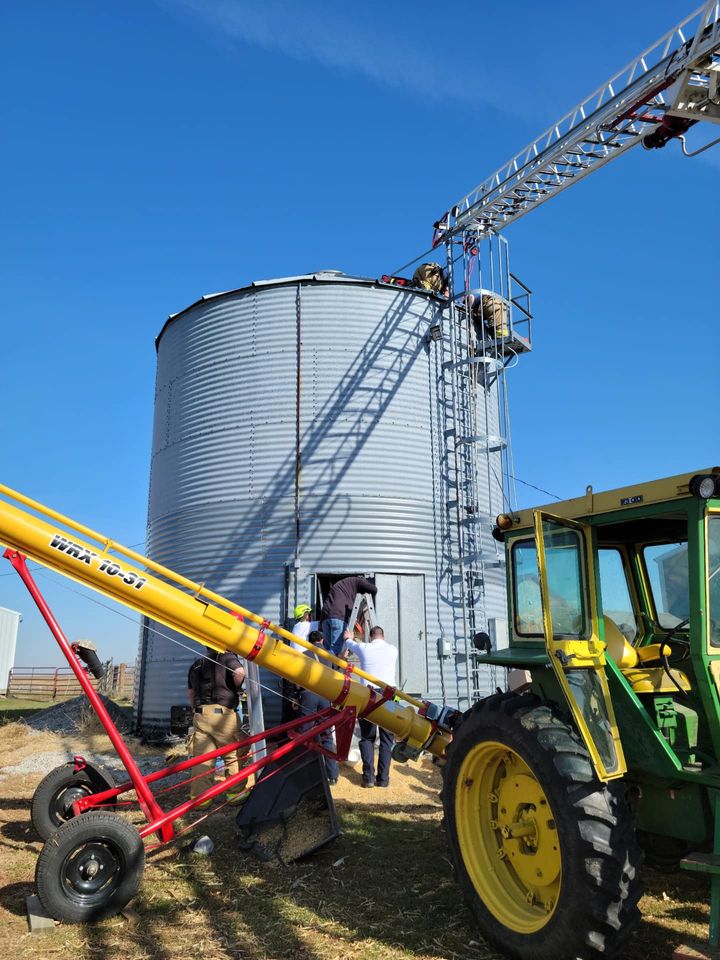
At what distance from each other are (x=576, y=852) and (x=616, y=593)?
2.04 meters

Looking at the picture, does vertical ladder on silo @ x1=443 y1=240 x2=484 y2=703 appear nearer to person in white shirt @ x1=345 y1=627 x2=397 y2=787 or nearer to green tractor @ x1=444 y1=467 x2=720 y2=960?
person in white shirt @ x1=345 y1=627 x2=397 y2=787

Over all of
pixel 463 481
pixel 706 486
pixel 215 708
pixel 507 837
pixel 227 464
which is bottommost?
pixel 507 837

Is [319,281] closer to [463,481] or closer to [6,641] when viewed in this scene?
[463,481]

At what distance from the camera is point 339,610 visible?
460 inches

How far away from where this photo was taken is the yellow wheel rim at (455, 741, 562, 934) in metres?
4.39

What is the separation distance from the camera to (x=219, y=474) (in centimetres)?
1399

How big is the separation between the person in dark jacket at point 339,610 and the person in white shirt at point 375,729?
1.52 meters

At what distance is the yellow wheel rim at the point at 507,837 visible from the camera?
4395 millimetres

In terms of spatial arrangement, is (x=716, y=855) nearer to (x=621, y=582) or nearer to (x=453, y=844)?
(x=453, y=844)

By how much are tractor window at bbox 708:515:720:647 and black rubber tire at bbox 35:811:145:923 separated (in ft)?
A: 13.4

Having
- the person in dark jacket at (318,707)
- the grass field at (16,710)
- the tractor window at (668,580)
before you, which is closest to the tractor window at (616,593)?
the tractor window at (668,580)

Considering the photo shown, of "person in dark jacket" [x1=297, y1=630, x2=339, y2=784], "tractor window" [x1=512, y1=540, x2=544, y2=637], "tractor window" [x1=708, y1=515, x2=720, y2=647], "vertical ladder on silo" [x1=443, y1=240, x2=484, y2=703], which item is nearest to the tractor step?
"tractor window" [x1=708, y1=515, x2=720, y2=647]

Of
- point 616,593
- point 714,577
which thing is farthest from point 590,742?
point 616,593

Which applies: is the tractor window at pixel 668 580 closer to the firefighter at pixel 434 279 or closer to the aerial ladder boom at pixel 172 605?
the aerial ladder boom at pixel 172 605
